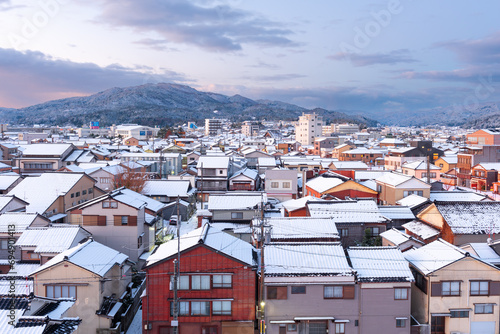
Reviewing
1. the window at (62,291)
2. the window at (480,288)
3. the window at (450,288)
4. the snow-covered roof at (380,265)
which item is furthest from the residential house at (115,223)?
the window at (480,288)

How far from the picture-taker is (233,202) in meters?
26.0

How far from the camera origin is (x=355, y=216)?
22469 mm

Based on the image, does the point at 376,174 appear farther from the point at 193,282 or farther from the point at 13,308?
the point at 13,308

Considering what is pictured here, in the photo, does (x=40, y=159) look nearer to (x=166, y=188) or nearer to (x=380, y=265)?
(x=166, y=188)

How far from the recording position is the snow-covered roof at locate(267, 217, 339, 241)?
18.8 metres

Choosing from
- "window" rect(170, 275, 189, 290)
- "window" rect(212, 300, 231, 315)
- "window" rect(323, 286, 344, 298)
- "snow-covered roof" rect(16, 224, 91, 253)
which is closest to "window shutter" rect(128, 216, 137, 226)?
"snow-covered roof" rect(16, 224, 91, 253)

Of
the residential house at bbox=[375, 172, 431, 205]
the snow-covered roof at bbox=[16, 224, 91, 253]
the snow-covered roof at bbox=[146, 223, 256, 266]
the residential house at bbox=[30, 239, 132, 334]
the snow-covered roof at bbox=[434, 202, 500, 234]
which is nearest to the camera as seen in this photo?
the snow-covered roof at bbox=[146, 223, 256, 266]

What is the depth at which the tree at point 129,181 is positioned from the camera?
111 feet

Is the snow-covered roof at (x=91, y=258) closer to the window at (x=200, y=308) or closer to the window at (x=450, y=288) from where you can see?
the window at (x=200, y=308)

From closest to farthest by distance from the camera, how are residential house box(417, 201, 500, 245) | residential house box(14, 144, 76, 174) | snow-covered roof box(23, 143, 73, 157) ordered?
residential house box(417, 201, 500, 245)
residential house box(14, 144, 76, 174)
snow-covered roof box(23, 143, 73, 157)

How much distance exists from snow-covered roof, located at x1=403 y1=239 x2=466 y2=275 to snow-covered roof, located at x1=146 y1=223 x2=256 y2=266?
667cm

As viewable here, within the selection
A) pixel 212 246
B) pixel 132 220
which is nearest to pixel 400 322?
pixel 212 246

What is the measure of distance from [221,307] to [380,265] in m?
6.32

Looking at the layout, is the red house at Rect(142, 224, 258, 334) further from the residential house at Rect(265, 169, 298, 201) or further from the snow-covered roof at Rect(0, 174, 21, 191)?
the residential house at Rect(265, 169, 298, 201)
